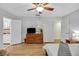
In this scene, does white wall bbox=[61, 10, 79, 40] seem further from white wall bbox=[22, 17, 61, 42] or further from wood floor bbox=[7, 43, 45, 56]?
wood floor bbox=[7, 43, 45, 56]

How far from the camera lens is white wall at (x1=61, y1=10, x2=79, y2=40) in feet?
10.3

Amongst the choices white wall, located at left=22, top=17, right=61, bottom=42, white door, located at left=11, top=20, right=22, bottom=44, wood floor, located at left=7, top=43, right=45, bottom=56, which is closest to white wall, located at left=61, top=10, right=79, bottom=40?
white wall, located at left=22, top=17, right=61, bottom=42

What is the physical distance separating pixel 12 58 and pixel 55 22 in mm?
2885

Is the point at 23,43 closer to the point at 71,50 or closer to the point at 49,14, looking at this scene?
the point at 49,14

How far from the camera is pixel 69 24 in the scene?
129 inches

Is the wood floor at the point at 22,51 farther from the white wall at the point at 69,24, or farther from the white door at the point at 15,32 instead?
the white wall at the point at 69,24

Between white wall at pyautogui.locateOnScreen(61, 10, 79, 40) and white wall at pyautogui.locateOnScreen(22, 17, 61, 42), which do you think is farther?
white wall at pyautogui.locateOnScreen(22, 17, 61, 42)

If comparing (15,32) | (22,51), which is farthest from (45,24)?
(22,51)

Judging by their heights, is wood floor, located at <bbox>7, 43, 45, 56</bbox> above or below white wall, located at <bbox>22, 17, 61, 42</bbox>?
below

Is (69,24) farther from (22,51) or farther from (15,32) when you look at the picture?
(15,32)

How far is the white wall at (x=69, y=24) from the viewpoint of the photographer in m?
3.13

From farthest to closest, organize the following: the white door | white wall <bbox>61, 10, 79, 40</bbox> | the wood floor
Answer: the white door, the wood floor, white wall <bbox>61, 10, 79, 40</bbox>

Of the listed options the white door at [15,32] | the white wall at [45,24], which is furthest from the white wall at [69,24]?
the white door at [15,32]

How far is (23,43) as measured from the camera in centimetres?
410
